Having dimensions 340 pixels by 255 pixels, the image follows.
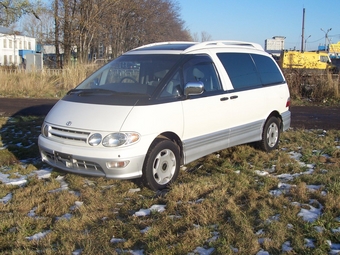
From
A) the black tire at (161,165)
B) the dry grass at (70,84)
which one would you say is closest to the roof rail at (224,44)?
the black tire at (161,165)

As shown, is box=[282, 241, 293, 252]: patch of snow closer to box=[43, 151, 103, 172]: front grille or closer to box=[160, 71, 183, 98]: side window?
box=[43, 151, 103, 172]: front grille

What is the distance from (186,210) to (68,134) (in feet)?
5.79

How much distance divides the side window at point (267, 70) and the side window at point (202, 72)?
1329mm

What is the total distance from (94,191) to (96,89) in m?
1.47

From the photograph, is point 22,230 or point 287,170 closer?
point 22,230

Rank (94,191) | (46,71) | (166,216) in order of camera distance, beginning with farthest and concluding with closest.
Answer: (46,71) → (94,191) → (166,216)

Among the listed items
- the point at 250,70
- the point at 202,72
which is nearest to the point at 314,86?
the point at 250,70

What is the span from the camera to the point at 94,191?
481cm

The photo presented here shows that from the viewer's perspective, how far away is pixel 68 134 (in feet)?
15.7

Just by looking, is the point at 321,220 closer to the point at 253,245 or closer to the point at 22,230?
the point at 253,245

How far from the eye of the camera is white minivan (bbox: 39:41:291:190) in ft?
15.0

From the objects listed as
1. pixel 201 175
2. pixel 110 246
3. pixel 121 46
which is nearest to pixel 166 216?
pixel 110 246

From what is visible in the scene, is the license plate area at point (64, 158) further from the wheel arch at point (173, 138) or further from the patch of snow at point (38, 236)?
the patch of snow at point (38, 236)

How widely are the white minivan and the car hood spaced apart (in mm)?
12
